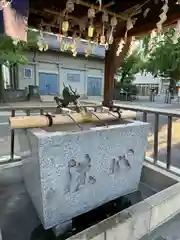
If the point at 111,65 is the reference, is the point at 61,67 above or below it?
above

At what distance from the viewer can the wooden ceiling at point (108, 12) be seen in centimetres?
216

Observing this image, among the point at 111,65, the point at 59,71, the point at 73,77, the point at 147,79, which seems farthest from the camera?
the point at 147,79

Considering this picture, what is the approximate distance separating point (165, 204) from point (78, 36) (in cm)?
243

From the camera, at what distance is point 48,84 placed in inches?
546

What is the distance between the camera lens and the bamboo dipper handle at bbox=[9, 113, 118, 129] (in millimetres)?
1628

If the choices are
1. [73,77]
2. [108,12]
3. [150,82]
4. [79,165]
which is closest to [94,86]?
[73,77]

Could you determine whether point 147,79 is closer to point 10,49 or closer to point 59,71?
point 59,71

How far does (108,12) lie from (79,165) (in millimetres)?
1760

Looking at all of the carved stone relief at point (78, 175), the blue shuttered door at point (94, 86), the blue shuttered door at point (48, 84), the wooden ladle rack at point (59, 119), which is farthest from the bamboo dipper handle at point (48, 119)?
the blue shuttered door at point (94, 86)

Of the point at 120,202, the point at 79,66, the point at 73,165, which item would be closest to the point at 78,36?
the point at 73,165

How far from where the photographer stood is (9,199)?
6.93 feet

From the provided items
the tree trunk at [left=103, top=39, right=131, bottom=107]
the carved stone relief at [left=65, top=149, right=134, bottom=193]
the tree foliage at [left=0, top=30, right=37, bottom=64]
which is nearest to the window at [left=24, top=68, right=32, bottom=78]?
the tree foliage at [left=0, top=30, right=37, bottom=64]

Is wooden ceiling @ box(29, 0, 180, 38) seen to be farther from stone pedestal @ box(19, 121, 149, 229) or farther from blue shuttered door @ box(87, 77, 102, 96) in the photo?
blue shuttered door @ box(87, 77, 102, 96)

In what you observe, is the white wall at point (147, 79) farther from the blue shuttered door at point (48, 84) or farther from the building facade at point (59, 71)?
the blue shuttered door at point (48, 84)
